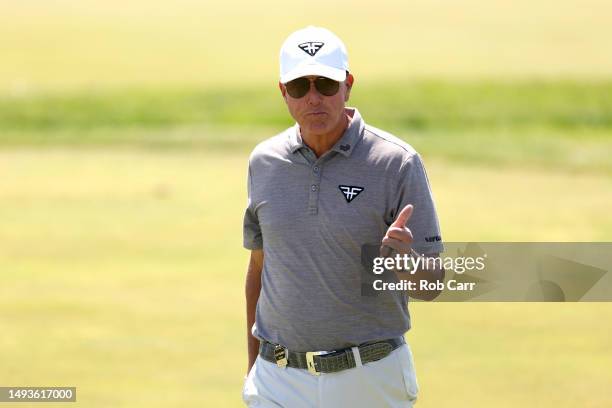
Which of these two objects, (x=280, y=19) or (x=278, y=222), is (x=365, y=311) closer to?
(x=278, y=222)

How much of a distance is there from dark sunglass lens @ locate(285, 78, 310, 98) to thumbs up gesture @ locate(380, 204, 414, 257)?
636 mm

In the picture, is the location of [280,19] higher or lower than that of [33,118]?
higher

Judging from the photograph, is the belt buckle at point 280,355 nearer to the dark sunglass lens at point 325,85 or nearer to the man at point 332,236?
the man at point 332,236

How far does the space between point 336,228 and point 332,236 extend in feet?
0.11

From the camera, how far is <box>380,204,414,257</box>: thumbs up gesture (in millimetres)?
4785

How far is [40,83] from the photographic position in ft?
114

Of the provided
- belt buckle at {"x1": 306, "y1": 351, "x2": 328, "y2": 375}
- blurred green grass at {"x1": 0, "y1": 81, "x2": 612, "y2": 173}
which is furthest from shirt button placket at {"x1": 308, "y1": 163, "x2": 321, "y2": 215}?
blurred green grass at {"x1": 0, "y1": 81, "x2": 612, "y2": 173}

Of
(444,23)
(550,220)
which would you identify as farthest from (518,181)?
(444,23)

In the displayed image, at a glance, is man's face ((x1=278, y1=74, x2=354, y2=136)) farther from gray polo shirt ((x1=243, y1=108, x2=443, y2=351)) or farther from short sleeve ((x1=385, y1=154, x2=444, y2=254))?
short sleeve ((x1=385, y1=154, x2=444, y2=254))

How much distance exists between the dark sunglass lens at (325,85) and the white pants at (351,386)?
3.05ft

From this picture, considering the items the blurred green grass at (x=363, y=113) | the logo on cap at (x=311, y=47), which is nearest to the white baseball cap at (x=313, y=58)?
the logo on cap at (x=311, y=47)

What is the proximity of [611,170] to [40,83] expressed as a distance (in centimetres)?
1624

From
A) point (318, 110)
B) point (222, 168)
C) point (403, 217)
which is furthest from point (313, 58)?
point (222, 168)

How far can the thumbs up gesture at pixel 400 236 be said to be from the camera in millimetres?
4785
